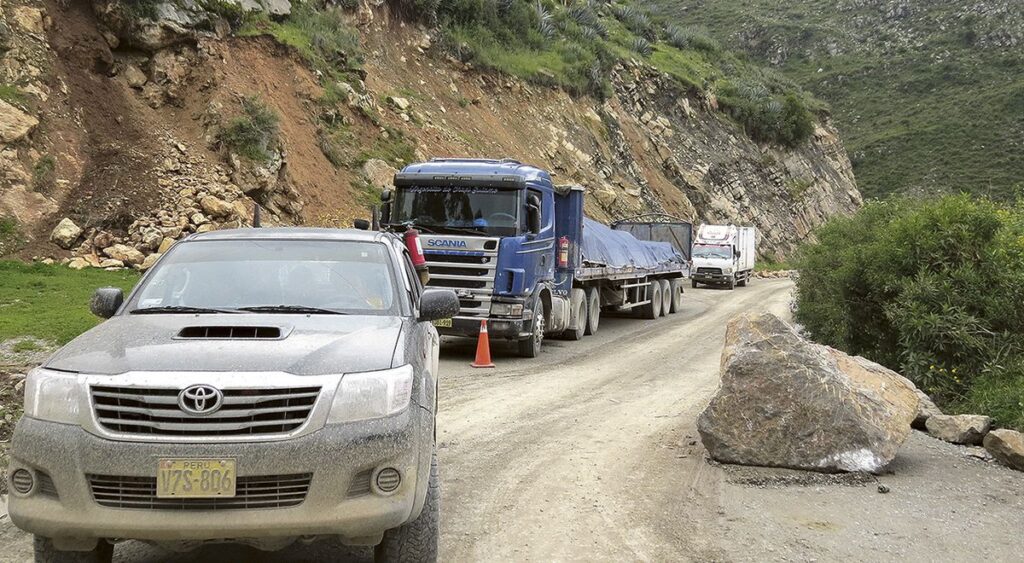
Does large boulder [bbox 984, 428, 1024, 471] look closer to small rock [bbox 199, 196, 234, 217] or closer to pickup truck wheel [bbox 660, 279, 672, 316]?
small rock [bbox 199, 196, 234, 217]

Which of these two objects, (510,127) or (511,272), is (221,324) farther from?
(510,127)

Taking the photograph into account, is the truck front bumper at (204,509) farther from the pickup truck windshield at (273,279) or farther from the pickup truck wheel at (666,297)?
the pickup truck wheel at (666,297)

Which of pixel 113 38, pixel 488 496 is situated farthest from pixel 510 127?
pixel 488 496

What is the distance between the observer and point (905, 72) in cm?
8194

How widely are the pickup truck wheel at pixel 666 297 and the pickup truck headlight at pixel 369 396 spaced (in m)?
20.1

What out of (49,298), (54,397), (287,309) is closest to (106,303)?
(287,309)

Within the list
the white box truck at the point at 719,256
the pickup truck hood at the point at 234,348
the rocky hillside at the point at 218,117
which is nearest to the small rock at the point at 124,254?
the rocky hillside at the point at 218,117

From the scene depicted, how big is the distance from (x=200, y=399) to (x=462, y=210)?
32.5 ft

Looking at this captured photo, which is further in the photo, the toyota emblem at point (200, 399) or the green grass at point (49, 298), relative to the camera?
the green grass at point (49, 298)

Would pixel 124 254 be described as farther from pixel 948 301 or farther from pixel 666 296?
pixel 948 301

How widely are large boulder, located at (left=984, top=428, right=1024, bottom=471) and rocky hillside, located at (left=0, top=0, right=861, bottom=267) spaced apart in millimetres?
15448

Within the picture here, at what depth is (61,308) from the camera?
516 inches

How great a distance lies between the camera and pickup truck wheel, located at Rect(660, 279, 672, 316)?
938 inches

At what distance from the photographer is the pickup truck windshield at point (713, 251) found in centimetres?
3553
